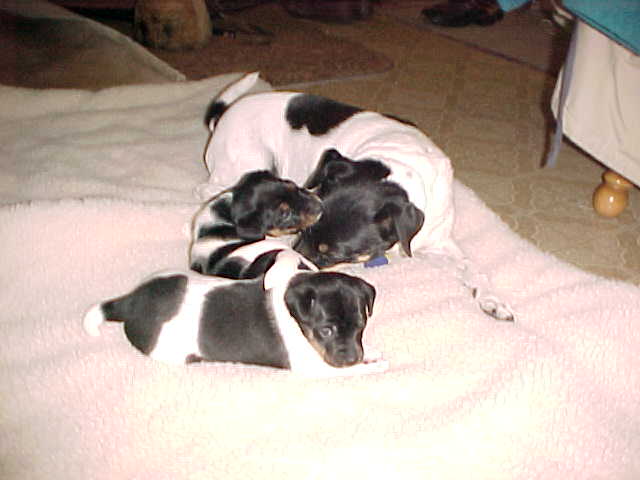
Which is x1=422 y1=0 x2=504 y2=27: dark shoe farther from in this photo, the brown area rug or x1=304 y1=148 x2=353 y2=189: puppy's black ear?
x1=304 y1=148 x2=353 y2=189: puppy's black ear

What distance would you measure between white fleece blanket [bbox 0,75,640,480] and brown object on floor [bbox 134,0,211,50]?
3641 mm

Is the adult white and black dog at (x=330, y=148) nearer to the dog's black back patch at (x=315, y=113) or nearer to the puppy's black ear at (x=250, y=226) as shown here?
the dog's black back patch at (x=315, y=113)

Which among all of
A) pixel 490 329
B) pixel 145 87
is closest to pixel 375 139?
pixel 490 329

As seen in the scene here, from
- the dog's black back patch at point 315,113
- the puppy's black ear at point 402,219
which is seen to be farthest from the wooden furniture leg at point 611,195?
the puppy's black ear at point 402,219

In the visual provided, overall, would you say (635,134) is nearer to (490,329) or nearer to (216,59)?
(490,329)

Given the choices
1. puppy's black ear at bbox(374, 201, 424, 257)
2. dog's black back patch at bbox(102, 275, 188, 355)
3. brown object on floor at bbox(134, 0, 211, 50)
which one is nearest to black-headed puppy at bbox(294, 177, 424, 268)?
puppy's black ear at bbox(374, 201, 424, 257)

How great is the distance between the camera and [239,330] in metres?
1.83

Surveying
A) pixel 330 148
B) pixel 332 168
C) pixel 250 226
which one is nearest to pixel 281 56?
pixel 330 148

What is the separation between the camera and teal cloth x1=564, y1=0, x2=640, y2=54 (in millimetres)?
2266

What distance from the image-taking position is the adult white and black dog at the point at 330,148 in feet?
7.43

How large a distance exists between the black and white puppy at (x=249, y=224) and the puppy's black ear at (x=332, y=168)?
9 centimetres

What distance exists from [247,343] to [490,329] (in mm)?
941

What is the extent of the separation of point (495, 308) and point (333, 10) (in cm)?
623

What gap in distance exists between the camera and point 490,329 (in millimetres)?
2111
